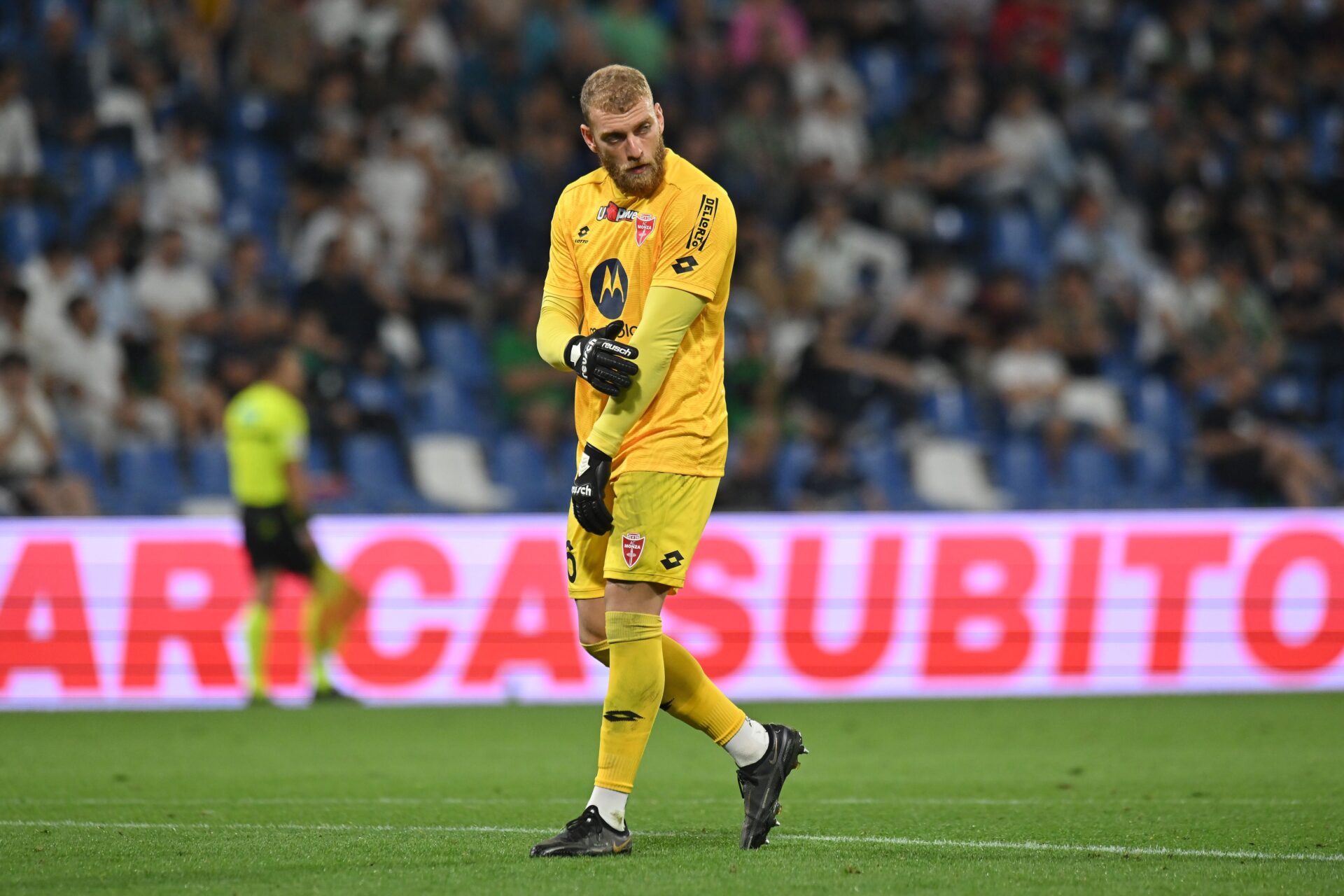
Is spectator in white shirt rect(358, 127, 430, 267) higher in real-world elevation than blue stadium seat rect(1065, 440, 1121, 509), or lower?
higher

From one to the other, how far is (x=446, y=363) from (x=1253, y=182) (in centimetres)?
811

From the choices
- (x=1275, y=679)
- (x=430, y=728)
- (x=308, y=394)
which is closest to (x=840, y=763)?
(x=430, y=728)

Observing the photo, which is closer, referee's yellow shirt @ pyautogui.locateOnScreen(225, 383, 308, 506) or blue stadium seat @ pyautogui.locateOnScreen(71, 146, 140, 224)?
referee's yellow shirt @ pyautogui.locateOnScreen(225, 383, 308, 506)

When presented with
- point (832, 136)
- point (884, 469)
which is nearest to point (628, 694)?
point (884, 469)

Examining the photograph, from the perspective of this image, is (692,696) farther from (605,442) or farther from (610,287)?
(610,287)

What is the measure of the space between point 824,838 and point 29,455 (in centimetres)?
829

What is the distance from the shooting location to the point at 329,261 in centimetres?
Result: 1349

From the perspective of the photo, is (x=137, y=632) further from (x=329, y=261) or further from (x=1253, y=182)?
(x=1253, y=182)

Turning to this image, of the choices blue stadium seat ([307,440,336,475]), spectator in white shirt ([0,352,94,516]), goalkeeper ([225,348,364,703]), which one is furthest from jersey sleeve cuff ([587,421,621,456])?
blue stadium seat ([307,440,336,475])

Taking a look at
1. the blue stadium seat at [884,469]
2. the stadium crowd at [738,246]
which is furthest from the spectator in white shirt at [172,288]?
the blue stadium seat at [884,469]

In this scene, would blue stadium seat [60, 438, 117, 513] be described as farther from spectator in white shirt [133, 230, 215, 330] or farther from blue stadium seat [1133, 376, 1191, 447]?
blue stadium seat [1133, 376, 1191, 447]

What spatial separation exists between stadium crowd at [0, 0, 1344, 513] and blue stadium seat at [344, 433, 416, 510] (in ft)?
0.08

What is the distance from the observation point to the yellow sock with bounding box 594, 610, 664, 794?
17.2 feet

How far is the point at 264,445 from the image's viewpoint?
11117 millimetres
